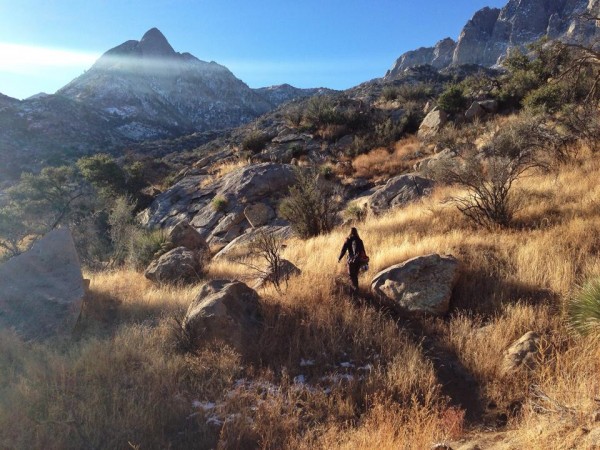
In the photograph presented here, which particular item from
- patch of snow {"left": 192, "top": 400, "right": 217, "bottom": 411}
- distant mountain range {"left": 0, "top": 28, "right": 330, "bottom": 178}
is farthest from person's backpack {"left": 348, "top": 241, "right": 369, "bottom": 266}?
distant mountain range {"left": 0, "top": 28, "right": 330, "bottom": 178}

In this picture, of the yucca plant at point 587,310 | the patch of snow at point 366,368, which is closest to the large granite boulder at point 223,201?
the patch of snow at point 366,368

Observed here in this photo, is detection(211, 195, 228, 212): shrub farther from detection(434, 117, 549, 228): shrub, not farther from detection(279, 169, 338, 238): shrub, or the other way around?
detection(434, 117, 549, 228): shrub

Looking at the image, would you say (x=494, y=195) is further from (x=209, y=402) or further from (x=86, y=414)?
(x=86, y=414)

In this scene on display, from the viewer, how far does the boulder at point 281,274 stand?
25.1 ft

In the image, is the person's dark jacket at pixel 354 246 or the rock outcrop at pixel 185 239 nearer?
the person's dark jacket at pixel 354 246

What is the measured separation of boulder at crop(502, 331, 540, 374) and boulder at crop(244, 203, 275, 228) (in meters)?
12.2

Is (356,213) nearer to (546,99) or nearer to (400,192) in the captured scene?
(400,192)

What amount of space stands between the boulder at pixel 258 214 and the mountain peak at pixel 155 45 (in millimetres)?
135857

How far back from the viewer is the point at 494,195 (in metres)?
8.85

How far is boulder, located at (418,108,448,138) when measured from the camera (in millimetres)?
21312

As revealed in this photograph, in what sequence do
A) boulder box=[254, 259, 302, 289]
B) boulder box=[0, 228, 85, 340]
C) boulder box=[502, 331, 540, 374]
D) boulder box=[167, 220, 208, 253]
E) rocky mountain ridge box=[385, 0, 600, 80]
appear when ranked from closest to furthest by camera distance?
boulder box=[502, 331, 540, 374], boulder box=[0, 228, 85, 340], boulder box=[254, 259, 302, 289], boulder box=[167, 220, 208, 253], rocky mountain ridge box=[385, 0, 600, 80]

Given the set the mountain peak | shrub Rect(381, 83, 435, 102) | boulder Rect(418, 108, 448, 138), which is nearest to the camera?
boulder Rect(418, 108, 448, 138)

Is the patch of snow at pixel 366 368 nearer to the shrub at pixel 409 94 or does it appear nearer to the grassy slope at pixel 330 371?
the grassy slope at pixel 330 371

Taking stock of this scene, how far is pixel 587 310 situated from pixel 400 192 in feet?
31.8
